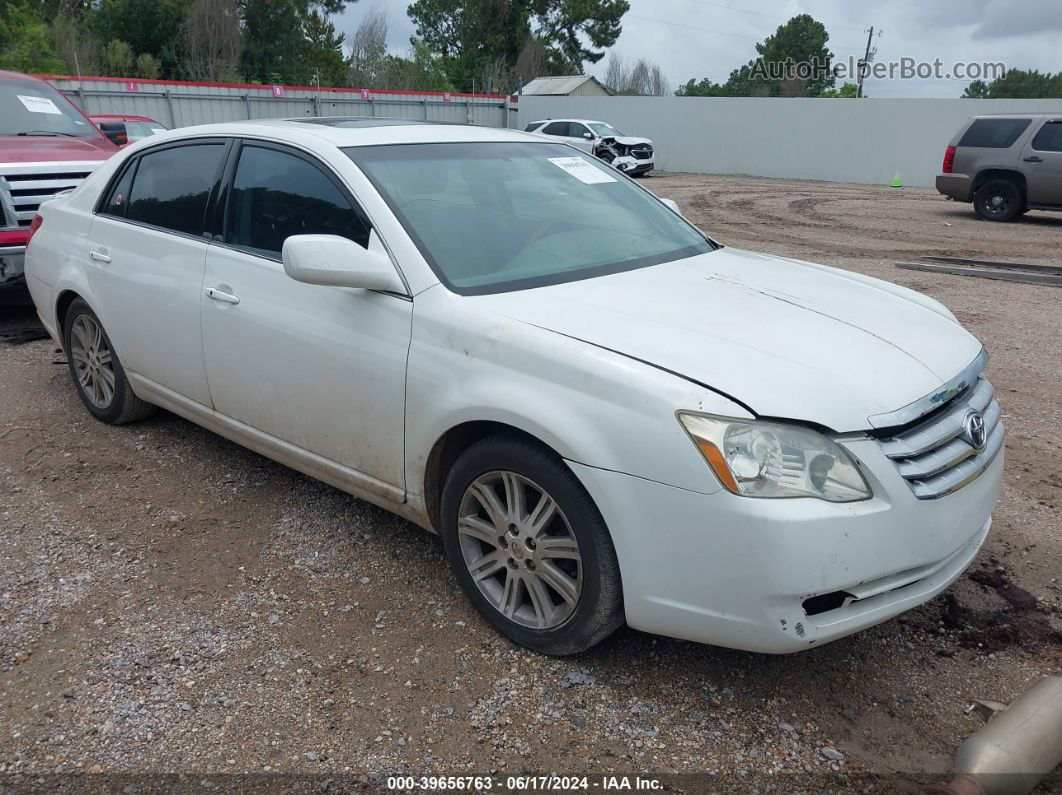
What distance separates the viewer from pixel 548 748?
2496 mm

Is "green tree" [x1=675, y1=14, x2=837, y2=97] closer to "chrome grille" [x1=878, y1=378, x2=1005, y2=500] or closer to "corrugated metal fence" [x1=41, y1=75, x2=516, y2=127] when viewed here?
"corrugated metal fence" [x1=41, y1=75, x2=516, y2=127]

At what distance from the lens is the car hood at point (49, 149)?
7109 millimetres

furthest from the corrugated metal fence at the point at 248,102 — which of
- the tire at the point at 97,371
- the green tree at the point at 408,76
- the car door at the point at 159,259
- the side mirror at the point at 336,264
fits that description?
the side mirror at the point at 336,264

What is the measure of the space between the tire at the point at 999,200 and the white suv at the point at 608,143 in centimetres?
1032

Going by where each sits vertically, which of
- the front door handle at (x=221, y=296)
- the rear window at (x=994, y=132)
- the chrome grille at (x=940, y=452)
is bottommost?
the chrome grille at (x=940, y=452)

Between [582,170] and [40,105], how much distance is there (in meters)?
6.48

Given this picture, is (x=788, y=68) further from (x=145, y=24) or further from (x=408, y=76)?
(x=145, y=24)

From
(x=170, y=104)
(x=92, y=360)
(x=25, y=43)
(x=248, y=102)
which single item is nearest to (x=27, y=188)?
(x=92, y=360)

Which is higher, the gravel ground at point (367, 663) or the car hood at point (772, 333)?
the car hood at point (772, 333)

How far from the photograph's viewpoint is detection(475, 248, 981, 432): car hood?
2420 mm

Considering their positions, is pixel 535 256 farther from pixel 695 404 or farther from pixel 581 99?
pixel 581 99

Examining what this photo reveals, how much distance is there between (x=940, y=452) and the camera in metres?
2.55

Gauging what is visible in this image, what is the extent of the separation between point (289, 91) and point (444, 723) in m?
31.0

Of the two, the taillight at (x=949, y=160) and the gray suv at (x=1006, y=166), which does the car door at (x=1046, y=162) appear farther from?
the taillight at (x=949, y=160)
